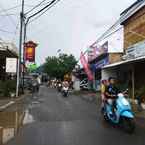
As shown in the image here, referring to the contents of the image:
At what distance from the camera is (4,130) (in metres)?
13.7

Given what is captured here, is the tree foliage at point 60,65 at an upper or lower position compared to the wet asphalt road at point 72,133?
upper

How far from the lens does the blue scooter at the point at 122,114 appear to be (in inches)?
539

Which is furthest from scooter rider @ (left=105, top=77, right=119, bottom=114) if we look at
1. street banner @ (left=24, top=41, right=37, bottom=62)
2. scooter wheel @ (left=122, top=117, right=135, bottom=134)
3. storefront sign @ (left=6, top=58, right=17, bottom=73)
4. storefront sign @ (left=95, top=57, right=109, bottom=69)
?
street banner @ (left=24, top=41, right=37, bottom=62)

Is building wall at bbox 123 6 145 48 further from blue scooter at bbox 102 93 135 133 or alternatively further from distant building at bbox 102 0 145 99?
blue scooter at bbox 102 93 135 133

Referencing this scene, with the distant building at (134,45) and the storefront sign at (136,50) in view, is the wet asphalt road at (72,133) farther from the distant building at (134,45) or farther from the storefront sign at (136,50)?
the storefront sign at (136,50)

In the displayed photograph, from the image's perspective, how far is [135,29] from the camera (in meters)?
33.1

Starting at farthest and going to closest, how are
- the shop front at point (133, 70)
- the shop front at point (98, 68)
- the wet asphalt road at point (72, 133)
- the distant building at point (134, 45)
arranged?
1. the shop front at point (98, 68)
2. the distant building at point (134, 45)
3. the shop front at point (133, 70)
4. the wet asphalt road at point (72, 133)

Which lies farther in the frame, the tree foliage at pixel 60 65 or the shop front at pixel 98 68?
the tree foliage at pixel 60 65

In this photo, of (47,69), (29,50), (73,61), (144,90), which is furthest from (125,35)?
(47,69)

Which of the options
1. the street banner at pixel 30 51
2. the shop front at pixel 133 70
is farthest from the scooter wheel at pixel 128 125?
the street banner at pixel 30 51

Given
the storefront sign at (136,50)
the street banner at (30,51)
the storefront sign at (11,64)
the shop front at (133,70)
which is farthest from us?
the street banner at (30,51)

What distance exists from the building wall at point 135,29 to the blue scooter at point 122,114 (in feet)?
53.7

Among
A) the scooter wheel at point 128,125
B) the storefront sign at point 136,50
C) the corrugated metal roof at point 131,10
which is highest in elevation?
the corrugated metal roof at point 131,10

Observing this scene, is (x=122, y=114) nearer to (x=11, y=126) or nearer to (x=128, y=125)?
(x=128, y=125)
